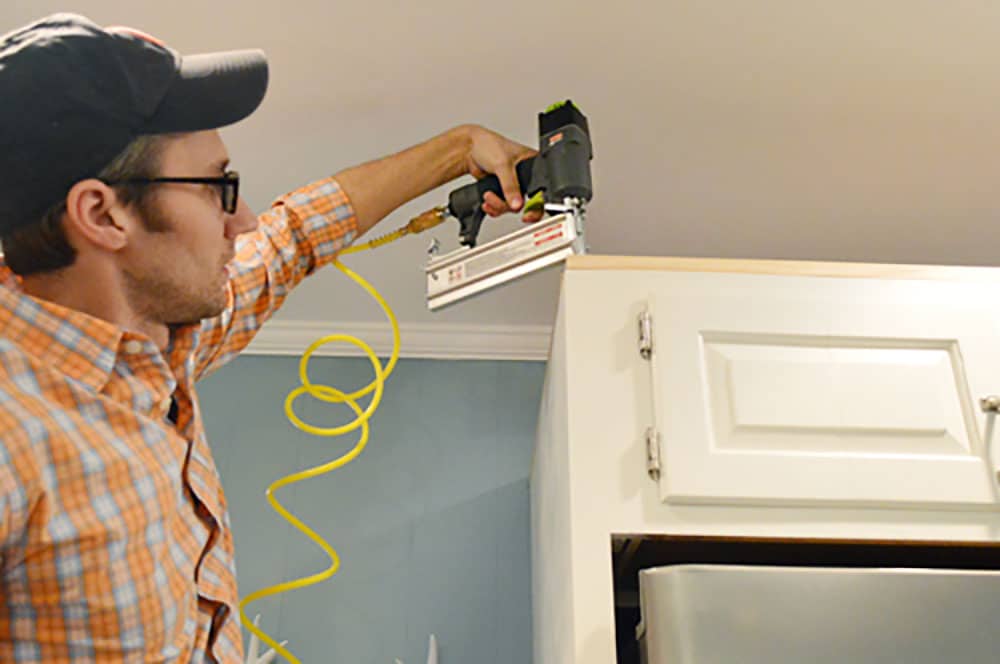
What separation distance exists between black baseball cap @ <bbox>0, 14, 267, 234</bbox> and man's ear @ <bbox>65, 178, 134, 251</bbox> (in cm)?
1

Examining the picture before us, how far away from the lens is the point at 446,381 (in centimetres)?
211

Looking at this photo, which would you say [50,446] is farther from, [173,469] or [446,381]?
[446,381]

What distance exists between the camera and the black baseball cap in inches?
32.2

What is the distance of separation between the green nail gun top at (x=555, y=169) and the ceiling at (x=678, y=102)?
0.89 feet

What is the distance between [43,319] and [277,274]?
39 centimetres

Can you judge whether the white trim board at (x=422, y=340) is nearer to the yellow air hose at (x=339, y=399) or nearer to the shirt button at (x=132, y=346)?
the yellow air hose at (x=339, y=399)

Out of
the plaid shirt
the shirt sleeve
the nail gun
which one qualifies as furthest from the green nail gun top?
the plaid shirt

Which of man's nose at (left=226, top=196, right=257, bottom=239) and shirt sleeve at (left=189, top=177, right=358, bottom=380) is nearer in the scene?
man's nose at (left=226, top=196, right=257, bottom=239)

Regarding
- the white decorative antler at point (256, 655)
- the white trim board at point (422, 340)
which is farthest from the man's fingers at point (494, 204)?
the white decorative antler at point (256, 655)

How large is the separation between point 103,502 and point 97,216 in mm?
293

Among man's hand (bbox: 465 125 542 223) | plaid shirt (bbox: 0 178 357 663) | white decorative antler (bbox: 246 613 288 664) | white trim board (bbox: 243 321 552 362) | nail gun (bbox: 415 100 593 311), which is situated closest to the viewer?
plaid shirt (bbox: 0 178 357 663)

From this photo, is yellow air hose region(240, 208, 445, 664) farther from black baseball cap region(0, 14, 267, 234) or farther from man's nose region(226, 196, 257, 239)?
black baseball cap region(0, 14, 267, 234)

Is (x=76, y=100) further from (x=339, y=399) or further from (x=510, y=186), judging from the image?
(x=339, y=399)

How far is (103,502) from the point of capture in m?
0.74
